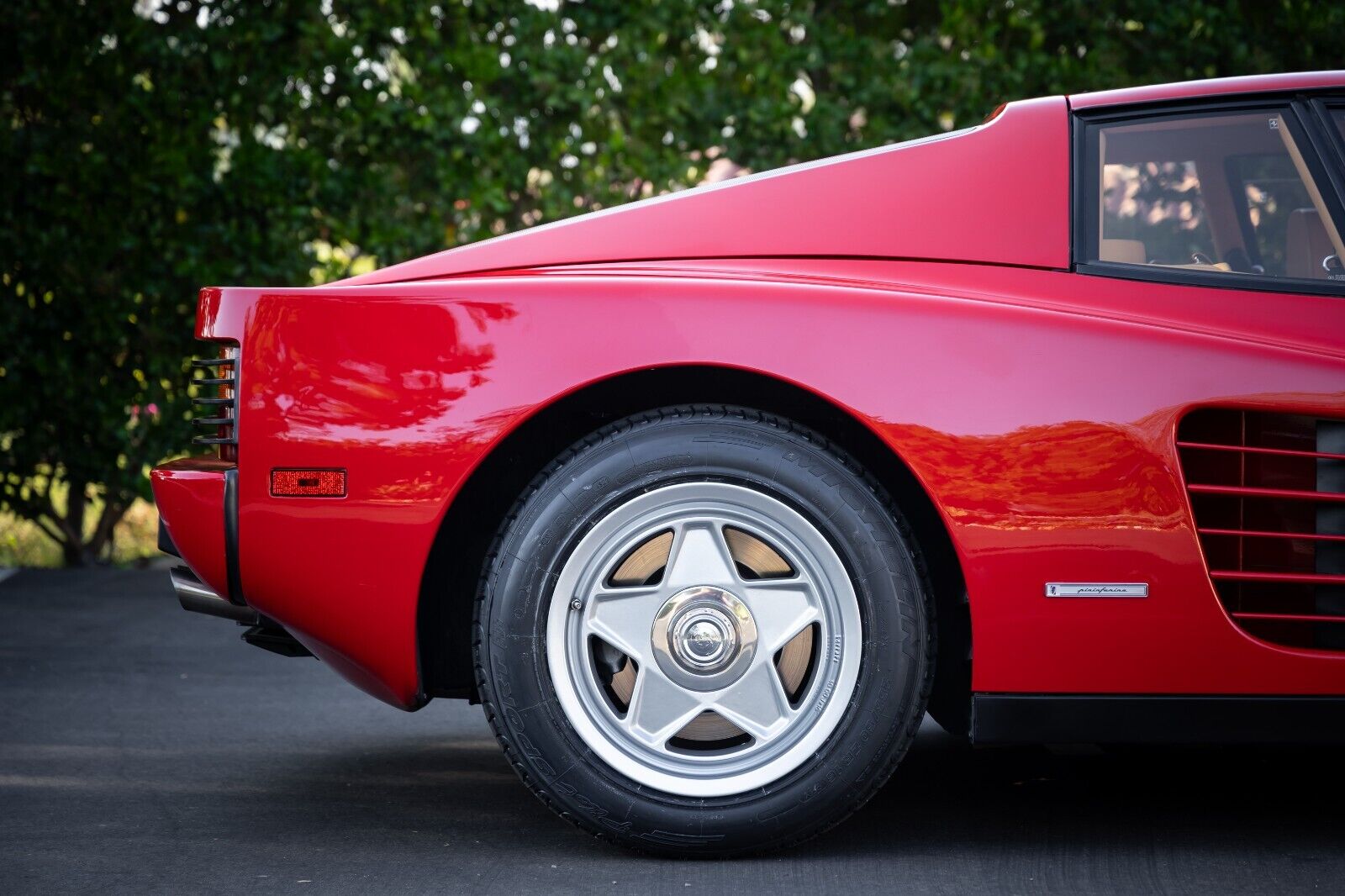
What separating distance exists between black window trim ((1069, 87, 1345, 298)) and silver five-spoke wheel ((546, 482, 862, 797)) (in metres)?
0.74

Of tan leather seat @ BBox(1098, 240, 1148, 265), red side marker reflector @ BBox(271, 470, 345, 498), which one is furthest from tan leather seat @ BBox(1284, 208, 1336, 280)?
red side marker reflector @ BBox(271, 470, 345, 498)

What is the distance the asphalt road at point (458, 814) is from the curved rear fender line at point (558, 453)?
33 centimetres

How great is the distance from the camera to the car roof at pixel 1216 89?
2.47m

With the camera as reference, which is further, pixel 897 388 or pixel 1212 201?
pixel 1212 201

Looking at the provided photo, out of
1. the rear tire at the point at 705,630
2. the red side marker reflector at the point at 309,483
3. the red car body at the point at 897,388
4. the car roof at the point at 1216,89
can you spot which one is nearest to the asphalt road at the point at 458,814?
the rear tire at the point at 705,630

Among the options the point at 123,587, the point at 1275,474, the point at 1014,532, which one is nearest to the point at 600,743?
the point at 1014,532

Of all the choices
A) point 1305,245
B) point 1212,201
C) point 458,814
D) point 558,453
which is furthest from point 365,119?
point 1305,245

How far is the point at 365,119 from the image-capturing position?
5730 millimetres

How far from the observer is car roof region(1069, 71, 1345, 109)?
2467 millimetres

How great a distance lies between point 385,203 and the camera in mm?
5812

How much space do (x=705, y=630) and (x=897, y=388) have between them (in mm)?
527

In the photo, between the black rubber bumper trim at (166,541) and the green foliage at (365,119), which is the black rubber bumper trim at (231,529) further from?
the green foliage at (365,119)

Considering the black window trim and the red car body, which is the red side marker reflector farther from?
the black window trim

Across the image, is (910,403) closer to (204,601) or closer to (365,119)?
(204,601)
